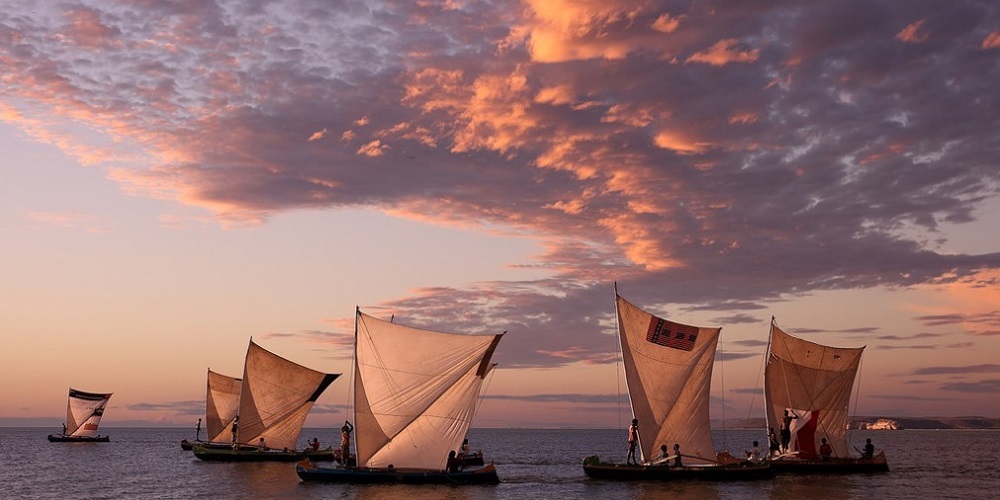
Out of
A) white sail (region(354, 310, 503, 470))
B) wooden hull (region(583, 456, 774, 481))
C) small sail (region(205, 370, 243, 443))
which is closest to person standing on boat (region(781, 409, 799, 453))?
wooden hull (region(583, 456, 774, 481))

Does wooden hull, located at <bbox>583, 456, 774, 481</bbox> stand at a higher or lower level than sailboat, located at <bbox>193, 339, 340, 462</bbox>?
lower

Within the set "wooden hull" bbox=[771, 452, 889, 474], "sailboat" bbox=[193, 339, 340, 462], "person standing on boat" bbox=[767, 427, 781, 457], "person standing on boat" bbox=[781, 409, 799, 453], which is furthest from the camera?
"sailboat" bbox=[193, 339, 340, 462]

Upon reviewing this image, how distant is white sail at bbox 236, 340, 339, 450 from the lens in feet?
283

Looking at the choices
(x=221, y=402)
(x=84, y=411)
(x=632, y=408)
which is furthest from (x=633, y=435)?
(x=84, y=411)

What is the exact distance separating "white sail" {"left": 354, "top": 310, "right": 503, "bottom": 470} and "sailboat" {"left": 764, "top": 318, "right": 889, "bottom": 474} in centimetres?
2276

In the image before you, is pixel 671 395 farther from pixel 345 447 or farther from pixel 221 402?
pixel 221 402

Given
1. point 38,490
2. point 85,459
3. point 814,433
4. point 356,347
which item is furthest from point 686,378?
point 85,459

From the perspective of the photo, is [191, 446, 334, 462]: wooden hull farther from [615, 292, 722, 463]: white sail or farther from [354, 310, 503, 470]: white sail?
[615, 292, 722, 463]: white sail

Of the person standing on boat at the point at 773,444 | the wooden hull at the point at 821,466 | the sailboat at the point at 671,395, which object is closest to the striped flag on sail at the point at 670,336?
the sailboat at the point at 671,395

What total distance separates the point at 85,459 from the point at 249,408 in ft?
153

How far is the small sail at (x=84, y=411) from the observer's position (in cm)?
15200

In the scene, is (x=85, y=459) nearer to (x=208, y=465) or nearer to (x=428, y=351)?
(x=208, y=465)

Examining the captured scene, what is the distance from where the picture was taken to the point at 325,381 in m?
88.2

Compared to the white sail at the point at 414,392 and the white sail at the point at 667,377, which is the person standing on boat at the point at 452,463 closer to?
the white sail at the point at 414,392
